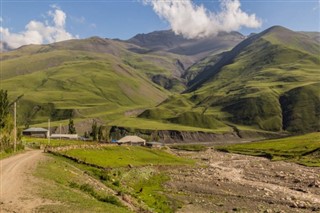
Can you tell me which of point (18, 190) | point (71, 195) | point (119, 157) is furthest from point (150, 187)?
point (119, 157)

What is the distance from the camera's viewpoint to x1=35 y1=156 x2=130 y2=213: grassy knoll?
3956 cm

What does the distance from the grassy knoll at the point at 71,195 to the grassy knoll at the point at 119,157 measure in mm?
26660

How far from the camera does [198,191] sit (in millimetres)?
70062

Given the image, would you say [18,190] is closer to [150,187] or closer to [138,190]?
[138,190]

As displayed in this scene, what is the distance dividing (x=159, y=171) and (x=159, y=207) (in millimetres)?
43971

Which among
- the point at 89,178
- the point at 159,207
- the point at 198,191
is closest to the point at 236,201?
the point at 198,191

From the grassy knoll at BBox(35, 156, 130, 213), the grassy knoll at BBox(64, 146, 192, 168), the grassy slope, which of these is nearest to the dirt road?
the grassy knoll at BBox(35, 156, 130, 213)

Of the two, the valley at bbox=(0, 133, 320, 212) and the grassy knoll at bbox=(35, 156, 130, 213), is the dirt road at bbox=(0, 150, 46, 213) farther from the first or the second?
the grassy knoll at bbox=(35, 156, 130, 213)

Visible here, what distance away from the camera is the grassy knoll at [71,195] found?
→ 39562mm

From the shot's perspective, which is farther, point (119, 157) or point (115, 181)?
point (119, 157)

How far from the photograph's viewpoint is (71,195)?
45.9m

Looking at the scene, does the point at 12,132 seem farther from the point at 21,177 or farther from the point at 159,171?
the point at 21,177

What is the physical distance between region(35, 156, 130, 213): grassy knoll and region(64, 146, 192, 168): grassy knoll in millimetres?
26660

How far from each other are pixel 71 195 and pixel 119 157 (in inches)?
2344
